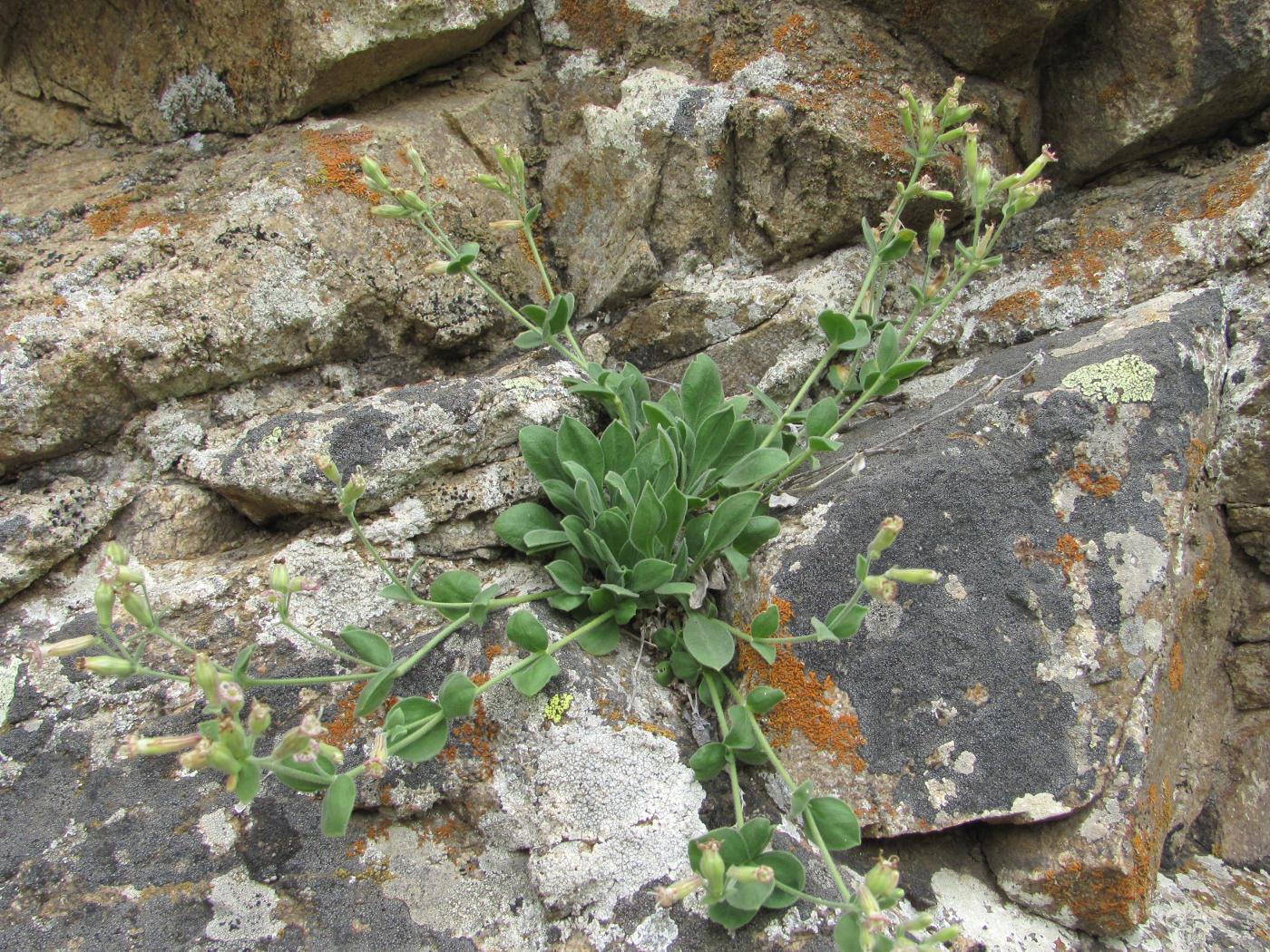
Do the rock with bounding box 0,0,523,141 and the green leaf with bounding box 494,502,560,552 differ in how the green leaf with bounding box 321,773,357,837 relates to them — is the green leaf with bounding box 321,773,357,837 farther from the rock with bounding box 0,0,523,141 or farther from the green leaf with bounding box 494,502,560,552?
the rock with bounding box 0,0,523,141

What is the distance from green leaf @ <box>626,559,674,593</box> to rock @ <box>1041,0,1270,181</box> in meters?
2.15

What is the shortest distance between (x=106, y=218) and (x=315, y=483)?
116cm

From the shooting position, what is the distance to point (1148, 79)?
2555 millimetres

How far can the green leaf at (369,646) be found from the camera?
1729 millimetres

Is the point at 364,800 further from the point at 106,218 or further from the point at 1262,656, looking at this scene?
the point at 1262,656

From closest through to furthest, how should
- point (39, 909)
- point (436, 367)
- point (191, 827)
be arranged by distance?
1. point (39, 909)
2. point (191, 827)
3. point (436, 367)

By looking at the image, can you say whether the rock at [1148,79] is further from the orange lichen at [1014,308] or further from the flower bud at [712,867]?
the flower bud at [712,867]

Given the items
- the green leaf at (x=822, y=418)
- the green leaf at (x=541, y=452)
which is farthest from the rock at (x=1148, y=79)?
the green leaf at (x=541, y=452)

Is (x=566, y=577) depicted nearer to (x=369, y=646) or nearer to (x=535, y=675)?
(x=535, y=675)

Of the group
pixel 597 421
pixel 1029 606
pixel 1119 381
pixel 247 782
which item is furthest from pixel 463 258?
pixel 1119 381

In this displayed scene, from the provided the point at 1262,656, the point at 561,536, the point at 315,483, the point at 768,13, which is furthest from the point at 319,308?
the point at 1262,656

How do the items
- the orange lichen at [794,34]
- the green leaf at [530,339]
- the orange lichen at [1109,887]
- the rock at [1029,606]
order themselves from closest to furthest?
the orange lichen at [1109,887] < the rock at [1029,606] < the green leaf at [530,339] < the orange lichen at [794,34]

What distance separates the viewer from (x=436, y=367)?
8.72ft

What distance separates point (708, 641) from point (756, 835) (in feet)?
1.51
